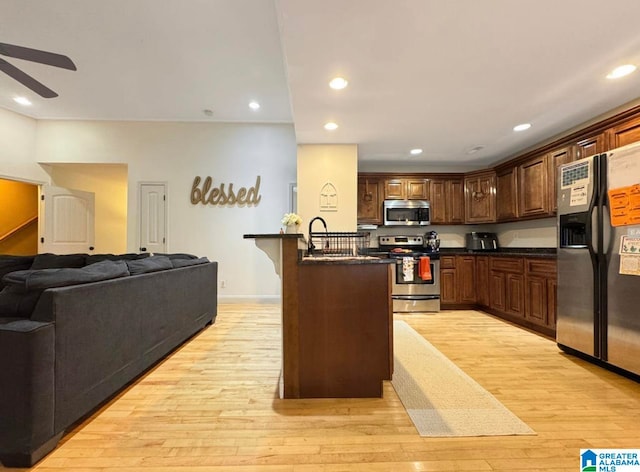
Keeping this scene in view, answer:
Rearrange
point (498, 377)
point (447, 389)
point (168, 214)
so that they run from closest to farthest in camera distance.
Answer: point (447, 389), point (498, 377), point (168, 214)

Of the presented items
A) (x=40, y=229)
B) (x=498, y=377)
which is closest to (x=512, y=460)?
(x=498, y=377)

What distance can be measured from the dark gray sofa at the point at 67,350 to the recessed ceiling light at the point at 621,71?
13.3 ft

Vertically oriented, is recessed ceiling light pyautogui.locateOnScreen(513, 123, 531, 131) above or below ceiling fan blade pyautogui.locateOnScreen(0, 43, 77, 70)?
below

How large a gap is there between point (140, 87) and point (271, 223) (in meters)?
2.72

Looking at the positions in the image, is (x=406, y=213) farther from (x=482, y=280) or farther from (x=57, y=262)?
(x=57, y=262)

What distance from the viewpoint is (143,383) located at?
7.15 feet

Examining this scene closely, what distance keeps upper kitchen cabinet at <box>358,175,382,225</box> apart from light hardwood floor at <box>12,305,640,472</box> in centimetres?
258

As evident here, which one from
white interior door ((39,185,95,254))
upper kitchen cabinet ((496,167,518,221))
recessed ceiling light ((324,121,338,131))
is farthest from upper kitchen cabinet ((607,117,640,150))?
white interior door ((39,185,95,254))

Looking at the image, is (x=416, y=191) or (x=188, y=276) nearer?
(x=188, y=276)

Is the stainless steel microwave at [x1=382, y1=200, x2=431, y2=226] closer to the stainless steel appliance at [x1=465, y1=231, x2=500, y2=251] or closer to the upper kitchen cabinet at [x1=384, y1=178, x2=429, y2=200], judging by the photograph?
the upper kitchen cabinet at [x1=384, y1=178, x2=429, y2=200]

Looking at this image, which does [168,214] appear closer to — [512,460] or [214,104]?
[214,104]

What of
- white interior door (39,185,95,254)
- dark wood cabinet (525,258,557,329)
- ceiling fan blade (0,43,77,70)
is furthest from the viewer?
white interior door (39,185,95,254)

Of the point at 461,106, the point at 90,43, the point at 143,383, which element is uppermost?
the point at 90,43

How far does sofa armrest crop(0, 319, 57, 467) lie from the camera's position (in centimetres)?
130
